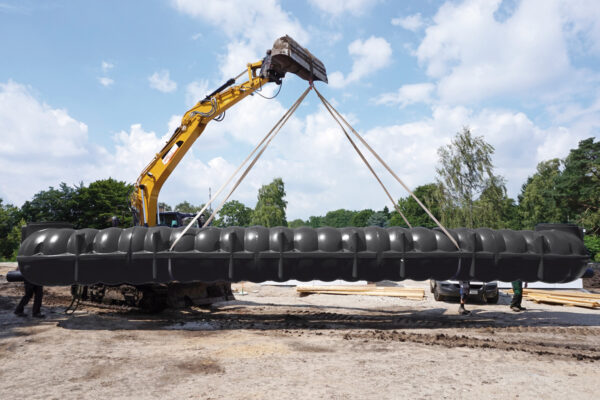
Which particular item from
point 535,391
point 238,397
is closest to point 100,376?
point 238,397

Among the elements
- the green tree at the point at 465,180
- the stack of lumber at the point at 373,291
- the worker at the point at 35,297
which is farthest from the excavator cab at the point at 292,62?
the green tree at the point at 465,180

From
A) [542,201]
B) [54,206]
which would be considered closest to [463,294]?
[542,201]

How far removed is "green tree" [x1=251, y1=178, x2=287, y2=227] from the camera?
51.2 meters

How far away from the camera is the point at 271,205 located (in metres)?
52.6

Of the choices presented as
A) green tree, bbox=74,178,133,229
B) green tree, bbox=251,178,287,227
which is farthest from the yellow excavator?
green tree, bbox=251,178,287,227

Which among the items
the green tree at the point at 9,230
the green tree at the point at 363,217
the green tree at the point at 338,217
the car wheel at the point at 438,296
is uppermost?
the green tree at the point at 338,217

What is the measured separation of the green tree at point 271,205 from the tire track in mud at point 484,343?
4244cm

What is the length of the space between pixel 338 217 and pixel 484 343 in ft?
451

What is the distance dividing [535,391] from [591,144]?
130ft

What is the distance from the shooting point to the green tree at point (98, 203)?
45000 millimetres

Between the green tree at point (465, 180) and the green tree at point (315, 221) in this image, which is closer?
the green tree at point (465, 180)

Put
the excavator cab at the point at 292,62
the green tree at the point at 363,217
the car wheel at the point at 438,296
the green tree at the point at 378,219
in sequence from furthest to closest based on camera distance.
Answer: the green tree at the point at 363,217 → the green tree at the point at 378,219 → the car wheel at the point at 438,296 → the excavator cab at the point at 292,62

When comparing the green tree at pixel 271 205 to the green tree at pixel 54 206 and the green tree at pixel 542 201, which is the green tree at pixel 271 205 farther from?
the green tree at pixel 542 201

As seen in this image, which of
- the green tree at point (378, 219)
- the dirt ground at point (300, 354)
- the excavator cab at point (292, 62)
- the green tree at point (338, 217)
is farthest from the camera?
the green tree at point (338, 217)
